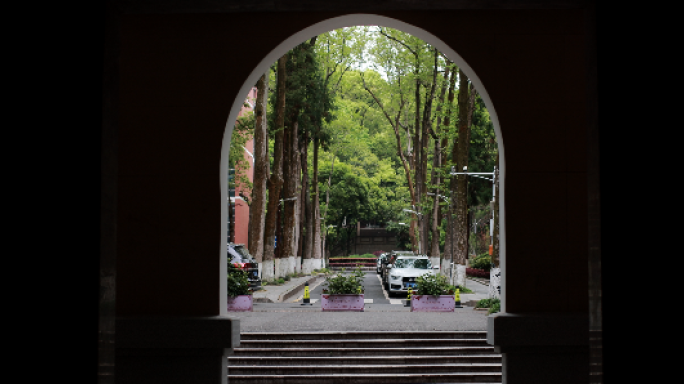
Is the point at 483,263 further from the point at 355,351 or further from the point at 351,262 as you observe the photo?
the point at 355,351

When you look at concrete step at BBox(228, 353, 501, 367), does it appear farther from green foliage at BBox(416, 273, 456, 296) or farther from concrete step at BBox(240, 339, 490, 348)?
green foliage at BBox(416, 273, 456, 296)

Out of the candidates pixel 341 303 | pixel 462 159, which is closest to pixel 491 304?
pixel 341 303

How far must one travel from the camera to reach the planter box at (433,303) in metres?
19.3

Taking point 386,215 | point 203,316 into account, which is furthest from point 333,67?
point 203,316

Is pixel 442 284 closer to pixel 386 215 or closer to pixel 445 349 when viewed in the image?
pixel 445 349

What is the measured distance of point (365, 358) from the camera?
38.0 ft

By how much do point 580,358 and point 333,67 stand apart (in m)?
Result: 35.8

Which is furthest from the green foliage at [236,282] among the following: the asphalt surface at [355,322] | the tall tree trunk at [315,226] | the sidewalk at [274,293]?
the tall tree trunk at [315,226]

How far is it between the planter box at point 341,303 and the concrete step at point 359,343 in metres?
6.85

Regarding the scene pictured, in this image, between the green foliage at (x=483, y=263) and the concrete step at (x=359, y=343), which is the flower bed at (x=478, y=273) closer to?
the green foliage at (x=483, y=263)

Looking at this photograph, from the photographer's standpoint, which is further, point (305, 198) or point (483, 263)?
point (305, 198)

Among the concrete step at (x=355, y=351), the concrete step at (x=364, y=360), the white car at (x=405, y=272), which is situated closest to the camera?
the concrete step at (x=364, y=360)

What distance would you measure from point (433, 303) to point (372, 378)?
29.2ft

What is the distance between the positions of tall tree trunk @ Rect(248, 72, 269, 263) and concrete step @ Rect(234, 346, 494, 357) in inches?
550
